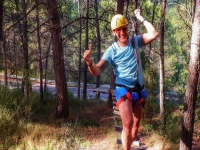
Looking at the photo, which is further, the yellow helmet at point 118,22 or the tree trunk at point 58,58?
the tree trunk at point 58,58

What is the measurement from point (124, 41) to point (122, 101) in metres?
0.85

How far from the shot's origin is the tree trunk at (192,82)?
4.50 m

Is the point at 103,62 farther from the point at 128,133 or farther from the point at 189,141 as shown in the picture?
the point at 189,141

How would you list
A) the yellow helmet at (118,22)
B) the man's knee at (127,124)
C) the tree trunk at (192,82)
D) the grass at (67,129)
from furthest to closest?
the grass at (67,129) → the tree trunk at (192,82) → the man's knee at (127,124) → the yellow helmet at (118,22)

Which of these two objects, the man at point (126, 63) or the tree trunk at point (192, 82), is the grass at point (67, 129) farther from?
the man at point (126, 63)

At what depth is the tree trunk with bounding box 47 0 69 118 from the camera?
9.03 m

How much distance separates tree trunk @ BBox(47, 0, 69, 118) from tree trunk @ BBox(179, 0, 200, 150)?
545 centimetres

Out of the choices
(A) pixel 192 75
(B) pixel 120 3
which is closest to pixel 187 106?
(A) pixel 192 75

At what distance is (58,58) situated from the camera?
31.0ft

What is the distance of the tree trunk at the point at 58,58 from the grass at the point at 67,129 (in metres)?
0.52

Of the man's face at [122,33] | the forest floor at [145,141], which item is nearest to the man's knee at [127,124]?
the man's face at [122,33]

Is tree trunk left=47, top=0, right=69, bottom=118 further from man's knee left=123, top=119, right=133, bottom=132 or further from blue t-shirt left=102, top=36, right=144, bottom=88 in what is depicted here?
man's knee left=123, top=119, right=133, bottom=132

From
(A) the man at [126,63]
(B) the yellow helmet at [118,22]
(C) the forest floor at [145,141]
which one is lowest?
(C) the forest floor at [145,141]

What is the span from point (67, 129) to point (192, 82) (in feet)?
10.2
